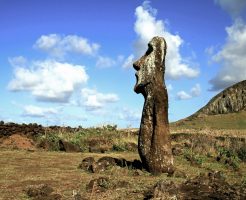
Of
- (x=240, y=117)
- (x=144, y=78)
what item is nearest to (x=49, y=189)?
(x=144, y=78)

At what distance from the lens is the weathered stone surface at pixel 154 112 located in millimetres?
15125

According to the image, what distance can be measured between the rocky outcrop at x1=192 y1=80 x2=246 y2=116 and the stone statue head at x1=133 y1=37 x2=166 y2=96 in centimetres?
3267

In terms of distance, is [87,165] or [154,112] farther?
[87,165]

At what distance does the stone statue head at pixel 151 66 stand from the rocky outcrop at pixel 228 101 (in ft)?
107

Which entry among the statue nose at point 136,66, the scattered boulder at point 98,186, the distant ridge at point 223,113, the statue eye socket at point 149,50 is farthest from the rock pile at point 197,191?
the distant ridge at point 223,113

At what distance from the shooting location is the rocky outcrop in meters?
48.4

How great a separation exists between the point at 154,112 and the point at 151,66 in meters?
1.55

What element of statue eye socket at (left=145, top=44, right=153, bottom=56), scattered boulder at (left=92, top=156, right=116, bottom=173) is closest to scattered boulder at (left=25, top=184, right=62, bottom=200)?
scattered boulder at (left=92, top=156, right=116, bottom=173)

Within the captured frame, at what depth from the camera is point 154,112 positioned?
604 inches

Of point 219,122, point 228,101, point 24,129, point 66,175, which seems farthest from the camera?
point 228,101

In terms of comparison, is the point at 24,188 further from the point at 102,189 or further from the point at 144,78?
the point at 144,78

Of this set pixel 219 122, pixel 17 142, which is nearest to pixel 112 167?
pixel 17 142

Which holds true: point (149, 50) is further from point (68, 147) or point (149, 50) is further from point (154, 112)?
point (68, 147)

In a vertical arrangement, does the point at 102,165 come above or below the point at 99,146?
below
